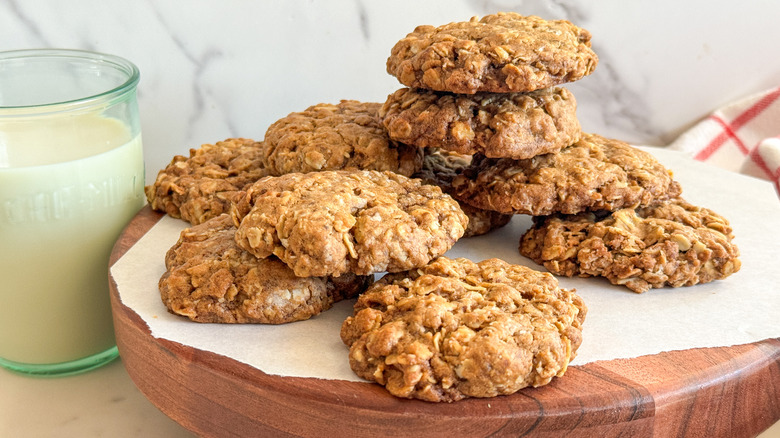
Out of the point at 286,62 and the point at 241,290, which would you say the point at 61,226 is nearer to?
the point at 241,290

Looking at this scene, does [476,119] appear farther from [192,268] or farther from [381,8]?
[381,8]

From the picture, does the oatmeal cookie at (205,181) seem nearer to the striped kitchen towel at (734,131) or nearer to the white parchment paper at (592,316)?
the white parchment paper at (592,316)

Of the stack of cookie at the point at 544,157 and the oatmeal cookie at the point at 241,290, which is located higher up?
the stack of cookie at the point at 544,157

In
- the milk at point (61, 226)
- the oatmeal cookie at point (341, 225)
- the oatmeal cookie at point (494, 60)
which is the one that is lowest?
the milk at point (61, 226)

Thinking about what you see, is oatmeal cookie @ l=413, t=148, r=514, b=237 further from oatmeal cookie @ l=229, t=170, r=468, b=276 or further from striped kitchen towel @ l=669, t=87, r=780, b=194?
striped kitchen towel @ l=669, t=87, r=780, b=194

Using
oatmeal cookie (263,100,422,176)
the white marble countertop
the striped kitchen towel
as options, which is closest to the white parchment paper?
oatmeal cookie (263,100,422,176)

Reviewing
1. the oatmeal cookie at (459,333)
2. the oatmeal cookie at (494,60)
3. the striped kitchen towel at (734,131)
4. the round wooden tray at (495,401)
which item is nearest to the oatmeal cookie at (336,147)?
the oatmeal cookie at (494,60)
